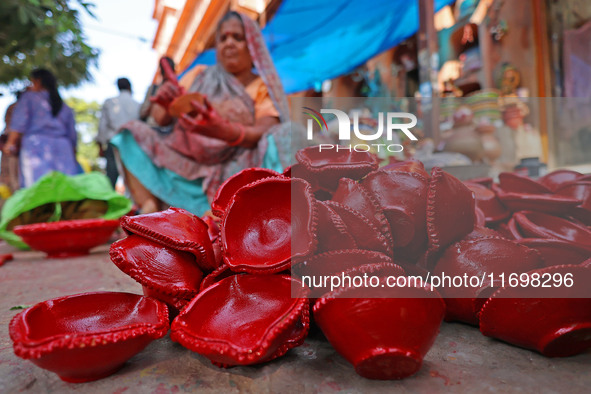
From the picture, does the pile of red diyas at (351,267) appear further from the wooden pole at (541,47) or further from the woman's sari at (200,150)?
the wooden pole at (541,47)

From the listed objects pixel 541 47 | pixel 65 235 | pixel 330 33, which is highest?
pixel 330 33

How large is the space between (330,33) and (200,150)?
2.64 m

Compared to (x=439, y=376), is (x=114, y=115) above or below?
above

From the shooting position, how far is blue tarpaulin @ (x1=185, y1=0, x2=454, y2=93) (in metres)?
3.92

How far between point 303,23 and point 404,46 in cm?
305

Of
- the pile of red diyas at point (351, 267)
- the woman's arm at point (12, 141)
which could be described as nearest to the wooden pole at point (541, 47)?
the pile of red diyas at point (351, 267)

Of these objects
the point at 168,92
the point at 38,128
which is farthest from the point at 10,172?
the point at 168,92

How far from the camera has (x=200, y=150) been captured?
8.19 ft

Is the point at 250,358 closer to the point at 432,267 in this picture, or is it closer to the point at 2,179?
the point at 432,267

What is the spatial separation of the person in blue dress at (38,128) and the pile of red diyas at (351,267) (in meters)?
3.49

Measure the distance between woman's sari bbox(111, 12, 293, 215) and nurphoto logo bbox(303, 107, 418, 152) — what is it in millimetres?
1719

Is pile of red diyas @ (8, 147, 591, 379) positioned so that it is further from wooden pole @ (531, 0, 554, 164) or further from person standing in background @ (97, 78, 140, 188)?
wooden pole @ (531, 0, 554, 164)

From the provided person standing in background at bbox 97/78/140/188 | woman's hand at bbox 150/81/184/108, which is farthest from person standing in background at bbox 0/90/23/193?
woman's hand at bbox 150/81/184/108

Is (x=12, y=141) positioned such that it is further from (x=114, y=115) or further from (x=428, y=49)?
(x=428, y=49)
